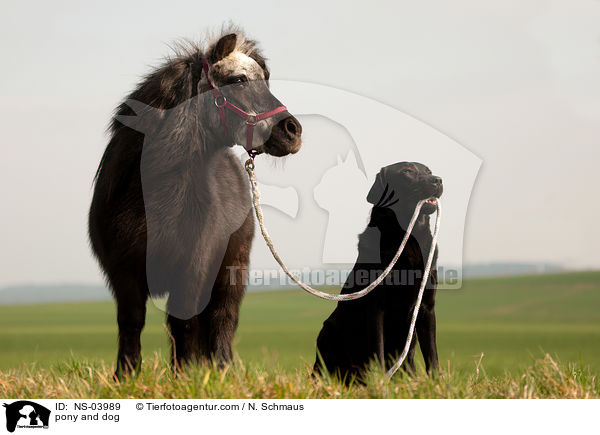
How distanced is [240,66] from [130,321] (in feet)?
7.07

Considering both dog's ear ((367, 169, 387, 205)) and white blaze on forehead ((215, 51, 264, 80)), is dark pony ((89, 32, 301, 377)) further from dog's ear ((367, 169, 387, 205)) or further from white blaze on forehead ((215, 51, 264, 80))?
dog's ear ((367, 169, 387, 205))

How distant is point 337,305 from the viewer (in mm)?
5391

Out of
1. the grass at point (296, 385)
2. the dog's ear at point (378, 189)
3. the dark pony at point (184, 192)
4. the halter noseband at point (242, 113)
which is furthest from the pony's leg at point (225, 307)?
the dog's ear at point (378, 189)

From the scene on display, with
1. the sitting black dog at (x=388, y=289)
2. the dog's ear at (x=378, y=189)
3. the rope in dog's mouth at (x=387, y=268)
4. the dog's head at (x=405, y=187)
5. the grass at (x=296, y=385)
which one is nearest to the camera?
the grass at (x=296, y=385)

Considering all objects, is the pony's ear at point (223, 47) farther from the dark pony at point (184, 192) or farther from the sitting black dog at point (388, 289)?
the sitting black dog at point (388, 289)

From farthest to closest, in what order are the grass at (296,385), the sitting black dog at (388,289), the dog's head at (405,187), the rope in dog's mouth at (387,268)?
the dog's head at (405,187) < the sitting black dog at (388,289) < the rope in dog's mouth at (387,268) < the grass at (296,385)

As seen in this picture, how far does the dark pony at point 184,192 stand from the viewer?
16.2ft

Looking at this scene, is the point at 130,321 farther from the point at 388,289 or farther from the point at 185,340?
the point at 388,289

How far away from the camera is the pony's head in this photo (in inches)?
193

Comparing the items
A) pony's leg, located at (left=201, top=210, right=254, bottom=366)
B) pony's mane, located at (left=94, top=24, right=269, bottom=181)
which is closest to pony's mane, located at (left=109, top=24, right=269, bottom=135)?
pony's mane, located at (left=94, top=24, right=269, bottom=181)

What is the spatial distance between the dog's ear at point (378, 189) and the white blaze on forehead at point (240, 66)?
4.17 ft
